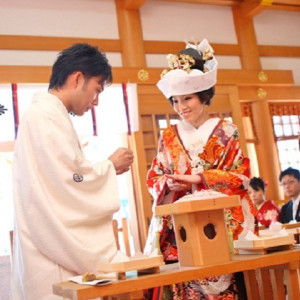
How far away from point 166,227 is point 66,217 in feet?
2.23

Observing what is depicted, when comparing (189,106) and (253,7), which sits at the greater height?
(253,7)

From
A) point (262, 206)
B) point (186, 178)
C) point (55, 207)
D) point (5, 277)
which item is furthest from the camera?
point (262, 206)

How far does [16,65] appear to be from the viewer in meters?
5.24

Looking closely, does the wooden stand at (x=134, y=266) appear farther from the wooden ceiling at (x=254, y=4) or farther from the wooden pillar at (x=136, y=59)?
the wooden ceiling at (x=254, y=4)

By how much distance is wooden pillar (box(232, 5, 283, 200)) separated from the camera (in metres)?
6.61

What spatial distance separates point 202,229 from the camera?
1905 mm

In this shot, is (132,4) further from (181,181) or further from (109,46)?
(181,181)

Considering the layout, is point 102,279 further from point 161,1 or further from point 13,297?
point 161,1

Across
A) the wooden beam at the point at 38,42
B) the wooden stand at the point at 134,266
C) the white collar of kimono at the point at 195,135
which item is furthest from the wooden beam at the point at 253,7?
the wooden stand at the point at 134,266

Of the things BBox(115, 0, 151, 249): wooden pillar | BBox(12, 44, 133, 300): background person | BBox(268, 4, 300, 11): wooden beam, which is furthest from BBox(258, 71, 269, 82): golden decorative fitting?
BBox(12, 44, 133, 300): background person

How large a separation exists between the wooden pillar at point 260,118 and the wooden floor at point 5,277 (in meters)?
3.34

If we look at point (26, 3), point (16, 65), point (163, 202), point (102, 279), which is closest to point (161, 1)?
point (26, 3)

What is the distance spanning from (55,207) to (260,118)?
503 cm

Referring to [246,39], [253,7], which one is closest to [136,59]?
[246,39]
